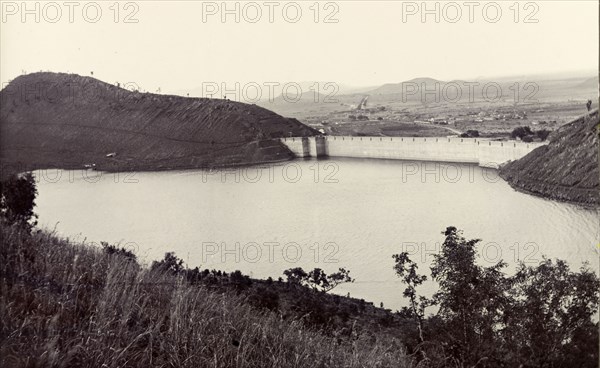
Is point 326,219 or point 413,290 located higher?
point 413,290

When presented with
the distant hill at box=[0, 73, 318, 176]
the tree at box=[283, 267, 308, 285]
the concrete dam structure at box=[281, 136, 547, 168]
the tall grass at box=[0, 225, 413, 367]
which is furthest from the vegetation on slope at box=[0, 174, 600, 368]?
the distant hill at box=[0, 73, 318, 176]

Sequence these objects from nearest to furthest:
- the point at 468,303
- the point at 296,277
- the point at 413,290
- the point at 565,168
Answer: the point at 468,303
the point at 413,290
the point at 296,277
the point at 565,168

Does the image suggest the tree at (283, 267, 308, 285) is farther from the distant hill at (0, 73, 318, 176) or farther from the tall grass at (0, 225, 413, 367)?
the distant hill at (0, 73, 318, 176)

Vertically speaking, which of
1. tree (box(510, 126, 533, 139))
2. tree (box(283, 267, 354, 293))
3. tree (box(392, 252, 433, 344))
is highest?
tree (box(510, 126, 533, 139))

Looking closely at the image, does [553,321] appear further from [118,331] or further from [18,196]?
[18,196]

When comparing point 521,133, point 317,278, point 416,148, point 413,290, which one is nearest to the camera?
point 413,290

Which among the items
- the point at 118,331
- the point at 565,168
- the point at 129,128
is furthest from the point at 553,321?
the point at 129,128
